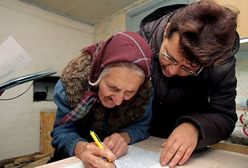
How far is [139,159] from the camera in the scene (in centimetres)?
62

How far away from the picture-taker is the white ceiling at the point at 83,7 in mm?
2600

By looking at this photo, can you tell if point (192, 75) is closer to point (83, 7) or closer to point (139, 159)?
point (139, 159)

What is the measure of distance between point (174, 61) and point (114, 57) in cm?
21

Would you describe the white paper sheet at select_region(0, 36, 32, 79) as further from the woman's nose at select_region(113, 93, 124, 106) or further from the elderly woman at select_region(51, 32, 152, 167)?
the woman's nose at select_region(113, 93, 124, 106)

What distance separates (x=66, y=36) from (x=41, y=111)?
3.57 ft

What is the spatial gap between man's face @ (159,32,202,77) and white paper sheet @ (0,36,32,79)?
0.65 m

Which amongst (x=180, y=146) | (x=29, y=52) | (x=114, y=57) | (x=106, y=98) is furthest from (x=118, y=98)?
(x=29, y=52)

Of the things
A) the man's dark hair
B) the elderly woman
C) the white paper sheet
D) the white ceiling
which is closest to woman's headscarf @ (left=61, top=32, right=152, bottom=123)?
the elderly woman

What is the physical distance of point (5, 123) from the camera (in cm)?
245

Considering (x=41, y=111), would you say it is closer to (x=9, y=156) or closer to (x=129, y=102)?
(x=9, y=156)

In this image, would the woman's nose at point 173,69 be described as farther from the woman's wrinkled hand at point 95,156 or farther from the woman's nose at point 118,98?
the woman's wrinkled hand at point 95,156

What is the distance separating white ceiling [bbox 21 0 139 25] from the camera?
2600mm

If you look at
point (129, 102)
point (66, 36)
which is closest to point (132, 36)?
point (129, 102)

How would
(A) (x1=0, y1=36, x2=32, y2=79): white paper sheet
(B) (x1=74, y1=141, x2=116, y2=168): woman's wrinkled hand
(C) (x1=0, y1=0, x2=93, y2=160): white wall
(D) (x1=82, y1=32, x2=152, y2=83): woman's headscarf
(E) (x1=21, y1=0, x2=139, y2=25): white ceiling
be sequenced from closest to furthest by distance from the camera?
(B) (x1=74, y1=141, x2=116, y2=168): woman's wrinkled hand → (D) (x1=82, y1=32, x2=152, y2=83): woman's headscarf → (A) (x1=0, y1=36, x2=32, y2=79): white paper sheet → (C) (x1=0, y1=0, x2=93, y2=160): white wall → (E) (x1=21, y1=0, x2=139, y2=25): white ceiling
